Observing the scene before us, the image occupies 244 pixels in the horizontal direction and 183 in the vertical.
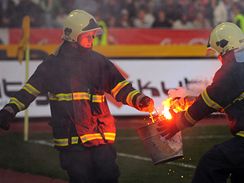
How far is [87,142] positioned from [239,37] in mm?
1699

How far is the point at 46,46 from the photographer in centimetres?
1528

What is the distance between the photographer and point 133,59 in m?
14.4

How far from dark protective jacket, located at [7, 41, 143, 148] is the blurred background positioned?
1256 mm

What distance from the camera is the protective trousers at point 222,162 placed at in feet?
18.9

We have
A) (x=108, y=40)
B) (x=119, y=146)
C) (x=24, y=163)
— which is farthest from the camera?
(x=108, y=40)

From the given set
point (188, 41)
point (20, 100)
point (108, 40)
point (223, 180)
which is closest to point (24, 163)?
point (20, 100)

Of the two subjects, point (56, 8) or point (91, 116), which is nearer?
point (91, 116)

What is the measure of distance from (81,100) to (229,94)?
55.6 inches

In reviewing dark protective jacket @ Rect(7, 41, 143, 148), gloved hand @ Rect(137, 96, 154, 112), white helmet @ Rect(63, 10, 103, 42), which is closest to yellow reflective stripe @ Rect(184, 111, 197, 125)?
gloved hand @ Rect(137, 96, 154, 112)

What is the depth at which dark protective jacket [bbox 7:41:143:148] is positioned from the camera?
6.17m

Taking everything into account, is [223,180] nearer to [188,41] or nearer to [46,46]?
[46,46]

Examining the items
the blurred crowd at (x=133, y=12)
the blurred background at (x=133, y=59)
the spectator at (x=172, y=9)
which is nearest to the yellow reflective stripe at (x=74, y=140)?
the blurred background at (x=133, y=59)

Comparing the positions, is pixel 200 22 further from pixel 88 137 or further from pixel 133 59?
pixel 88 137

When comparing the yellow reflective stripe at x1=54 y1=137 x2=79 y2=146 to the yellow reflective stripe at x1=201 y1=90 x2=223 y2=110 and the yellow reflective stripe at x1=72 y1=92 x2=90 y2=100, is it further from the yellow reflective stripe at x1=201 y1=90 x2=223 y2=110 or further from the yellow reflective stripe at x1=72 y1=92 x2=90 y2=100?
the yellow reflective stripe at x1=201 y1=90 x2=223 y2=110
